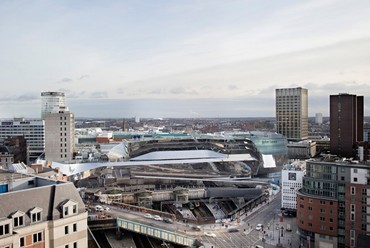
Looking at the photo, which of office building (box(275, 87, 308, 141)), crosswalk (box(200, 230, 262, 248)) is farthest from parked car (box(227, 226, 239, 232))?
office building (box(275, 87, 308, 141))

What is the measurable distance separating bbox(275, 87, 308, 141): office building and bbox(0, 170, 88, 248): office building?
152m

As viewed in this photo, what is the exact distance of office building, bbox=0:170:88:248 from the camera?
17594 millimetres

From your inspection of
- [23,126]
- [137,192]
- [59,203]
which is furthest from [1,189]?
[23,126]

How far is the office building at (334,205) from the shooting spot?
37.7 metres

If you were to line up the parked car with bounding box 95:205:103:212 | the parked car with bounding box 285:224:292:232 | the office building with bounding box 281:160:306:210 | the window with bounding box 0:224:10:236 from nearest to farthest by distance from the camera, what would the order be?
the window with bounding box 0:224:10:236 < the parked car with bounding box 95:205:103:212 < the parked car with bounding box 285:224:292:232 < the office building with bounding box 281:160:306:210

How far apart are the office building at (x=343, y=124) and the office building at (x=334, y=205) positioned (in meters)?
58.2

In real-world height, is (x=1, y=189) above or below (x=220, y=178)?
above

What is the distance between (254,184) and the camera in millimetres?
71438

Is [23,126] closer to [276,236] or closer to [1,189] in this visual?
[276,236]

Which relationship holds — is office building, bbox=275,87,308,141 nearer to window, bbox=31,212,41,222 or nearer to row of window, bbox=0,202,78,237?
row of window, bbox=0,202,78,237

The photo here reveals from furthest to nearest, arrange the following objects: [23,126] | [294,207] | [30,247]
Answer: [23,126] → [294,207] → [30,247]

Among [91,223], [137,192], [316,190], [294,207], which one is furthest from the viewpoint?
[137,192]

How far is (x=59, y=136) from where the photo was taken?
79.2m

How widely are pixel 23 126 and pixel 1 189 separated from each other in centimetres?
10582
